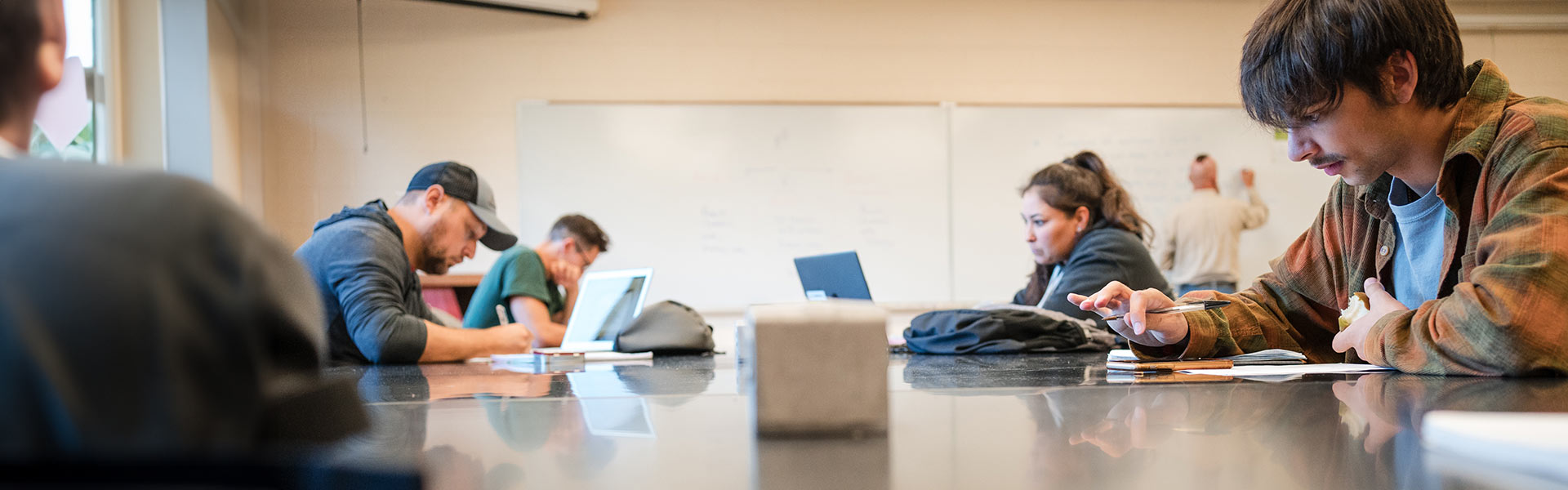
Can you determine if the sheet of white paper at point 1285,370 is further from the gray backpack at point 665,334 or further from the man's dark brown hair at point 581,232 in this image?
the man's dark brown hair at point 581,232

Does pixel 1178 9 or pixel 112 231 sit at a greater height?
pixel 1178 9

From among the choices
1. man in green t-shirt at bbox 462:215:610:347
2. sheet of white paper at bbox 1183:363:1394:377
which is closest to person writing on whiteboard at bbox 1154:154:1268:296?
man in green t-shirt at bbox 462:215:610:347

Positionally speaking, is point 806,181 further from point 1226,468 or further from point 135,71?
point 1226,468

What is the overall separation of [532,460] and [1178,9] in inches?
193

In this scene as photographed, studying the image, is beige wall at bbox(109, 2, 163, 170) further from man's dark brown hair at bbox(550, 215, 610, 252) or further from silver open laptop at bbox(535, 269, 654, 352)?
silver open laptop at bbox(535, 269, 654, 352)

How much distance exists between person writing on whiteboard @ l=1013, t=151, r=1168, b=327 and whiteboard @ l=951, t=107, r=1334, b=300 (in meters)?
1.88

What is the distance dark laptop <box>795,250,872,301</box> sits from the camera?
7.11 ft

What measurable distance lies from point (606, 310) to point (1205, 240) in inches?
122

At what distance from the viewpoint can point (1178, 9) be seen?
189 inches

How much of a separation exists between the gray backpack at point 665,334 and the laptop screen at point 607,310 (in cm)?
7

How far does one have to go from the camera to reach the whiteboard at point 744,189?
4371 mm

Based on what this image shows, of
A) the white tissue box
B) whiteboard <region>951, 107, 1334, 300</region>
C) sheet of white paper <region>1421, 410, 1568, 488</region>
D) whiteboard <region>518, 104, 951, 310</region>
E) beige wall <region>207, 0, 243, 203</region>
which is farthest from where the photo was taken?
whiteboard <region>951, 107, 1334, 300</region>

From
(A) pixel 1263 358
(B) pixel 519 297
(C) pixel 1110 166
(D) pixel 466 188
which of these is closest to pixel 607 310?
(D) pixel 466 188

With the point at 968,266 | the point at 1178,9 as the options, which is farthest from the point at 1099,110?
the point at 968,266
